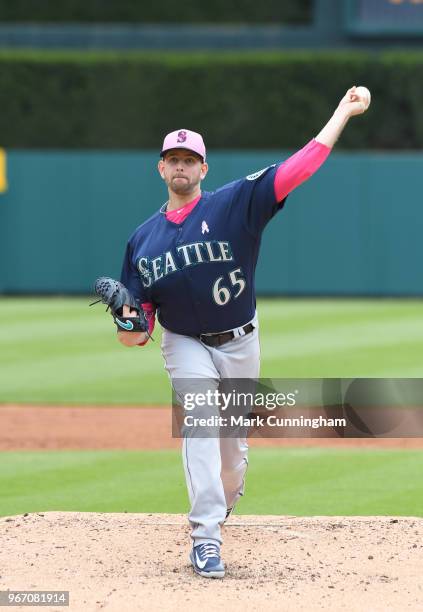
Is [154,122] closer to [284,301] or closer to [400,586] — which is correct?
[284,301]

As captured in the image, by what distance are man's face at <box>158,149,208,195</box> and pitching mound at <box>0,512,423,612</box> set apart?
5.35ft

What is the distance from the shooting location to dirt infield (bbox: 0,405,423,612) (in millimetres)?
4871

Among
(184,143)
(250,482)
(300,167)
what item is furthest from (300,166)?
Answer: (250,482)

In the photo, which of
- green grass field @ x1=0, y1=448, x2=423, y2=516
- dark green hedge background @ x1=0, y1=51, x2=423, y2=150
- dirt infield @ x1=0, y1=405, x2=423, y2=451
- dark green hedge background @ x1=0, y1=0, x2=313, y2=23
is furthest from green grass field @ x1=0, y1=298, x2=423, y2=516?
dark green hedge background @ x1=0, y1=0, x2=313, y2=23

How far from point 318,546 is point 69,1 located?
987 inches

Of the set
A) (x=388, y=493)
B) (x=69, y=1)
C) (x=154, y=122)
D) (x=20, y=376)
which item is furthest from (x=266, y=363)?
(x=69, y=1)

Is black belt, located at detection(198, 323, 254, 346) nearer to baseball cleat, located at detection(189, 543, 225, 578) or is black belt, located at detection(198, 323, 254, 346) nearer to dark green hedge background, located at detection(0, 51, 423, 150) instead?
baseball cleat, located at detection(189, 543, 225, 578)

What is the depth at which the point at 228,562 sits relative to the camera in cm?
551

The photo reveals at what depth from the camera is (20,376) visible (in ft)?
40.3

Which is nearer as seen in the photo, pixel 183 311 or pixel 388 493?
pixel 183 311

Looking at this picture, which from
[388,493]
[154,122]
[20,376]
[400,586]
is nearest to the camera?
[400,586]

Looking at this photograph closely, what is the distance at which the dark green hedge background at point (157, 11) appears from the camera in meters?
28.0

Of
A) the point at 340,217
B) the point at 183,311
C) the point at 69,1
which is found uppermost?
the point at 69,1

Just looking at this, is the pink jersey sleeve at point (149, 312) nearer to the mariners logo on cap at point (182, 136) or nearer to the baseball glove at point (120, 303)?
the baseball glove at point (120, 303)
